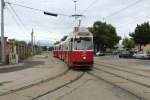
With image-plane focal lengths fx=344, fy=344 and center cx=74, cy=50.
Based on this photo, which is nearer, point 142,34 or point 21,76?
point 21,76

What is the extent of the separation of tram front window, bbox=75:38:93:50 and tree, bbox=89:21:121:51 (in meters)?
92.4

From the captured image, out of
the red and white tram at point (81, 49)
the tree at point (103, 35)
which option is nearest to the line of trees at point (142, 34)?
the tree at point (103, 35)

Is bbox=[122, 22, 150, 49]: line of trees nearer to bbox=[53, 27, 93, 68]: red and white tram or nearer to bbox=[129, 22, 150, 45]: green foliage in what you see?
bbox=[129, 22, 150, 45]: green foliage

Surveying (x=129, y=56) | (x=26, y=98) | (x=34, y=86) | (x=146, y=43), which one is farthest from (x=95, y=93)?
(x=146, y=43)

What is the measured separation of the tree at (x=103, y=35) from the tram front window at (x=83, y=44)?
9243 centimetres

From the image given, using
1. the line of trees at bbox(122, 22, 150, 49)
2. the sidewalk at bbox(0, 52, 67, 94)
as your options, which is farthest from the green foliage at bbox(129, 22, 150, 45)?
the sidewalk at bbox(0, 52, 67, 94)

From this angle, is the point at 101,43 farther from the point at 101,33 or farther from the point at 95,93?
the point at 95,93

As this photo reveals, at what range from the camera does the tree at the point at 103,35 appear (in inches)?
4830

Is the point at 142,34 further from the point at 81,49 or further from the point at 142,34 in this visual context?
the point at 81,49

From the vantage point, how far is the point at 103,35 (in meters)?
124

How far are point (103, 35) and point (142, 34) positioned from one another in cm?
2246

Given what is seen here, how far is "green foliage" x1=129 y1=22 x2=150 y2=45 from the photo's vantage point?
338 ft

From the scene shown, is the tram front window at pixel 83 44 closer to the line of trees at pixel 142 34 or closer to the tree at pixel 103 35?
the line of trees at pixel 142 34

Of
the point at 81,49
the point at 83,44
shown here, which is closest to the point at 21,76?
the point at 81,49
